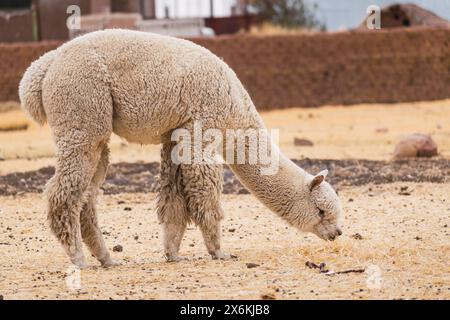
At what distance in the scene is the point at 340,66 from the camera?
25922 millimetres

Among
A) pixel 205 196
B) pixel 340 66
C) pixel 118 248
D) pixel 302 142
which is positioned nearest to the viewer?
pixel 205 196

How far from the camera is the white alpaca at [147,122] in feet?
28.3

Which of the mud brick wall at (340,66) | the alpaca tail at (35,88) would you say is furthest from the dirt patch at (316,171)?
the mud brick wall at (340,66)

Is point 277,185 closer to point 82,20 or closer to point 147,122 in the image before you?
point 147,122

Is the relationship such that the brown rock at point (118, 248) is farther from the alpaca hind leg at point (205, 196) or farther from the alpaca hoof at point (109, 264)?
the alpaca hind leg at point (205, 196)

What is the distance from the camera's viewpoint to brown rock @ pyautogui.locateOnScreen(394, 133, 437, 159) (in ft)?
55.9

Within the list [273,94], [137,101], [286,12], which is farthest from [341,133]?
[286,12]

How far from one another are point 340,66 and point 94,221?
17539mm

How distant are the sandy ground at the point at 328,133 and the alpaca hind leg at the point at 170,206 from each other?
8102mm

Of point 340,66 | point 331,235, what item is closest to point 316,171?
point 331,235

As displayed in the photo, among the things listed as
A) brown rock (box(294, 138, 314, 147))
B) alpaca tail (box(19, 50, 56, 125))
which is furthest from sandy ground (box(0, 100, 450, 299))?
brown rock (box(294, 138, 314, 147))

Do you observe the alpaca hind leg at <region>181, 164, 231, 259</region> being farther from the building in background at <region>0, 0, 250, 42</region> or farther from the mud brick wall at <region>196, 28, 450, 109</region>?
the building in background at <region>0, 0, 250, 42</region>
